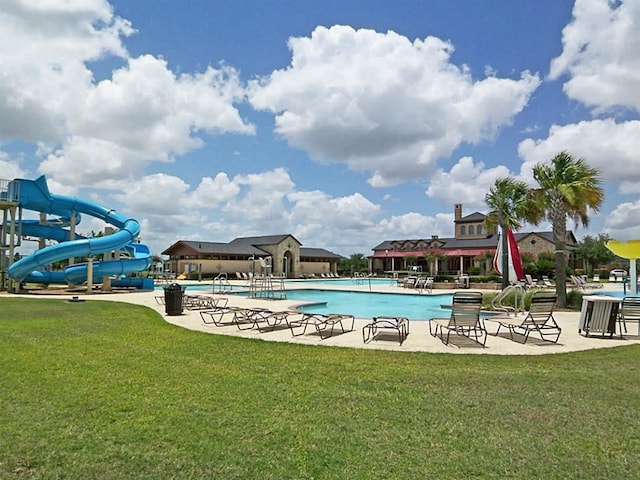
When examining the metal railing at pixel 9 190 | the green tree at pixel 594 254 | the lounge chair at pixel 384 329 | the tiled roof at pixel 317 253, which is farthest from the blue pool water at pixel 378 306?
the green tree at pixel 594 254

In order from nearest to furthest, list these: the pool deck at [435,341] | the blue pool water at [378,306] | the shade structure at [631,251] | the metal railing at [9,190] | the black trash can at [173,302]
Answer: the pool deck at [435,341] → the black trash can at [173,302] → the blue pool water at [378,306] → the shade structure at [631,251] → the metal railing at [9,190]

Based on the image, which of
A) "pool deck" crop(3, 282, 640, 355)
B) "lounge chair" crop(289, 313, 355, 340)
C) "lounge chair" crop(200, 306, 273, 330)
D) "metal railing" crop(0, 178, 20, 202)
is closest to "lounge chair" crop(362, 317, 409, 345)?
"pool deck" crop(3, 282, 640, 355)

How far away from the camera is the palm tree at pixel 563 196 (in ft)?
52.7

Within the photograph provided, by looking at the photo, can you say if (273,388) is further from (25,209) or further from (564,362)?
(25,209)

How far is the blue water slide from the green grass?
16.6 meters

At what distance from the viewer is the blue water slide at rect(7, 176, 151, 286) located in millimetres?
22703

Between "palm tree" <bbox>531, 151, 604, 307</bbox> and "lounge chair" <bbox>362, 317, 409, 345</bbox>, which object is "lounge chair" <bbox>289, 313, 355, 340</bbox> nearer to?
"lounge chair" <bbox>362, 317, 409, 345</bbox>

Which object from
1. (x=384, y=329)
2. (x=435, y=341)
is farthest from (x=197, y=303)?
(x=435, y=341)

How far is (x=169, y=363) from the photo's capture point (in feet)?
22.8

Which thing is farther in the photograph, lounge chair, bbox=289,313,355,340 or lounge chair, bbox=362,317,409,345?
lounge chair, bbox=289,313,355,340

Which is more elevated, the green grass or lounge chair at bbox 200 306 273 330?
lounge chair at bbox 200 306 273 330

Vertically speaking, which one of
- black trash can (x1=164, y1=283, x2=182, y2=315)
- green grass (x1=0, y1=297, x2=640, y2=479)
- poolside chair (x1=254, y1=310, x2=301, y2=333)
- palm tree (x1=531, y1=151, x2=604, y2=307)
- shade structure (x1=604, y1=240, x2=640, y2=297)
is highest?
palm tree (x1=531, y1=151, x2=604, y2=307)

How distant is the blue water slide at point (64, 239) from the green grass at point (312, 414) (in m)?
16.6

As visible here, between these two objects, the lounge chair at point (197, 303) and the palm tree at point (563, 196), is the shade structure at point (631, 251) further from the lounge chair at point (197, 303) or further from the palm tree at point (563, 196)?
the lounge chair at point (197, 303)
